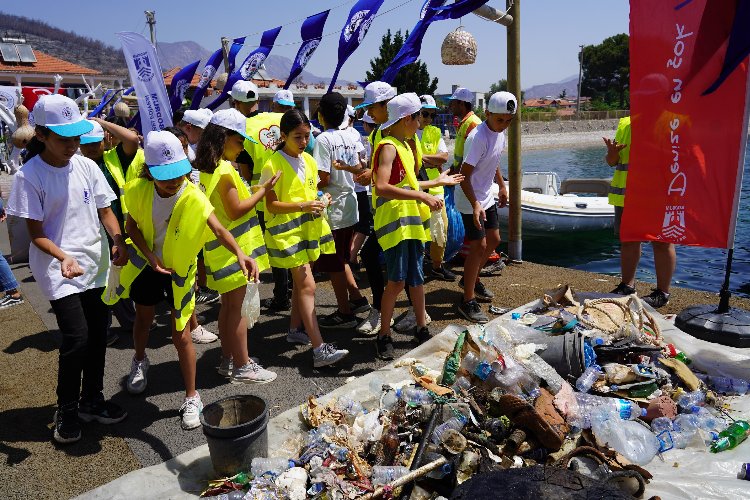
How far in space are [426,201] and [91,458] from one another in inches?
113

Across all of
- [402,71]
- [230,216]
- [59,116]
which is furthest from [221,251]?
[402,71]

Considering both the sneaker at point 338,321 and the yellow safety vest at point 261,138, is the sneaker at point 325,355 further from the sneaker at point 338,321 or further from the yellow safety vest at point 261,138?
the yellow safety vest at point 261,138

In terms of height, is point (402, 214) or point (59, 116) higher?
point (59, 116)

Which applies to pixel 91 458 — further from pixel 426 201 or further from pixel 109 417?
pixel 426 201

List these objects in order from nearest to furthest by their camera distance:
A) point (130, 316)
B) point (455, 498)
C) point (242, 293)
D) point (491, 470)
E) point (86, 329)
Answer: point (455, 498)
point (491, 470)
point (86, 329)
point (242, 293)
point (130, 316)

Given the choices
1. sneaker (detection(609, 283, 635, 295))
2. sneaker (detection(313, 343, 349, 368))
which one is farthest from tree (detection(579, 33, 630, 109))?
sneaker (detection(313, 343, 349, 368))

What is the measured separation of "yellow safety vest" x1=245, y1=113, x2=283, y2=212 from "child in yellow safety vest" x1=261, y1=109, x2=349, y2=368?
0.97 meters

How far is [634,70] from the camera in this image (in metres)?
4.20

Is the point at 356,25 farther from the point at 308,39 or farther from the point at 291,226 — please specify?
the point at 291,226

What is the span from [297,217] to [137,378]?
1.74 metres

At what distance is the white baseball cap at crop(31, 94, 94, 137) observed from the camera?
10.6 ft

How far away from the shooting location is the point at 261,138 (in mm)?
5371

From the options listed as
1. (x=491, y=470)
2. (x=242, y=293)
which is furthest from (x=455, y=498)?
(x=242, y=293)

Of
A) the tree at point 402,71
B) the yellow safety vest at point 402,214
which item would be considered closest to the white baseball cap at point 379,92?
the yellow safety vest at point 402,214
